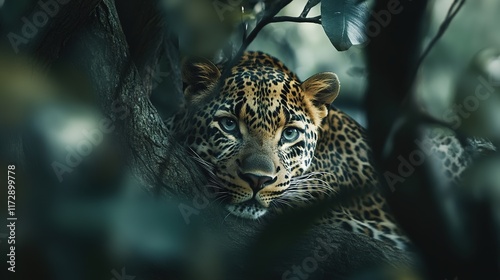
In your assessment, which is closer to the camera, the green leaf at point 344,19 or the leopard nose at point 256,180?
the green leaf at point 344,19

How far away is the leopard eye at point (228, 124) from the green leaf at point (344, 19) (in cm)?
138

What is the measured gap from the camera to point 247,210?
3287 millimetres

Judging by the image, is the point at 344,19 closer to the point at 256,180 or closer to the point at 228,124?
the point at 256,180

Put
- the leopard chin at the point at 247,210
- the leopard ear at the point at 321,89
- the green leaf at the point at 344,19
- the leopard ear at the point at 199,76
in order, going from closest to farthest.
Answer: the green leaf at the point at 344,19
the leopard chin at the point at 247,210
the leopard ear at the point at 199,76
the leopard ear at the point at 321,89

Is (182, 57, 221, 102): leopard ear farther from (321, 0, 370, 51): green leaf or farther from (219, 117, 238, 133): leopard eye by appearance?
(321, 0, 370, 51): green leaf

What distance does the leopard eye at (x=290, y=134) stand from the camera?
366cm

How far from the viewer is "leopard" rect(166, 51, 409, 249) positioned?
11.0ft

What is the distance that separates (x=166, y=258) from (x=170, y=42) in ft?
9.30

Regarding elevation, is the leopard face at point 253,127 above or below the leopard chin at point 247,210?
above

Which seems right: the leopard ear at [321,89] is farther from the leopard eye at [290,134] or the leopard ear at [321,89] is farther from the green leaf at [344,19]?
the green leaf at [344,19]

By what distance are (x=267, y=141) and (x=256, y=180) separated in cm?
29

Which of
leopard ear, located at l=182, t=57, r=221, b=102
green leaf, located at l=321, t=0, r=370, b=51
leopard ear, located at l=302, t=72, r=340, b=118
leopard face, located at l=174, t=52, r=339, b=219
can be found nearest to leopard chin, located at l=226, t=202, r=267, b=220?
leopard face, located at l=174, t=52, r=339, b=219

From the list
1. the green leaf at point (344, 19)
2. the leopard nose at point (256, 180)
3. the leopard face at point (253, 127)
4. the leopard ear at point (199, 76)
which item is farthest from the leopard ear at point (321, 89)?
the green leaf at point (344, 19)

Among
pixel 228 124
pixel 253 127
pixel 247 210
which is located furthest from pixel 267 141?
pixel 247 210
